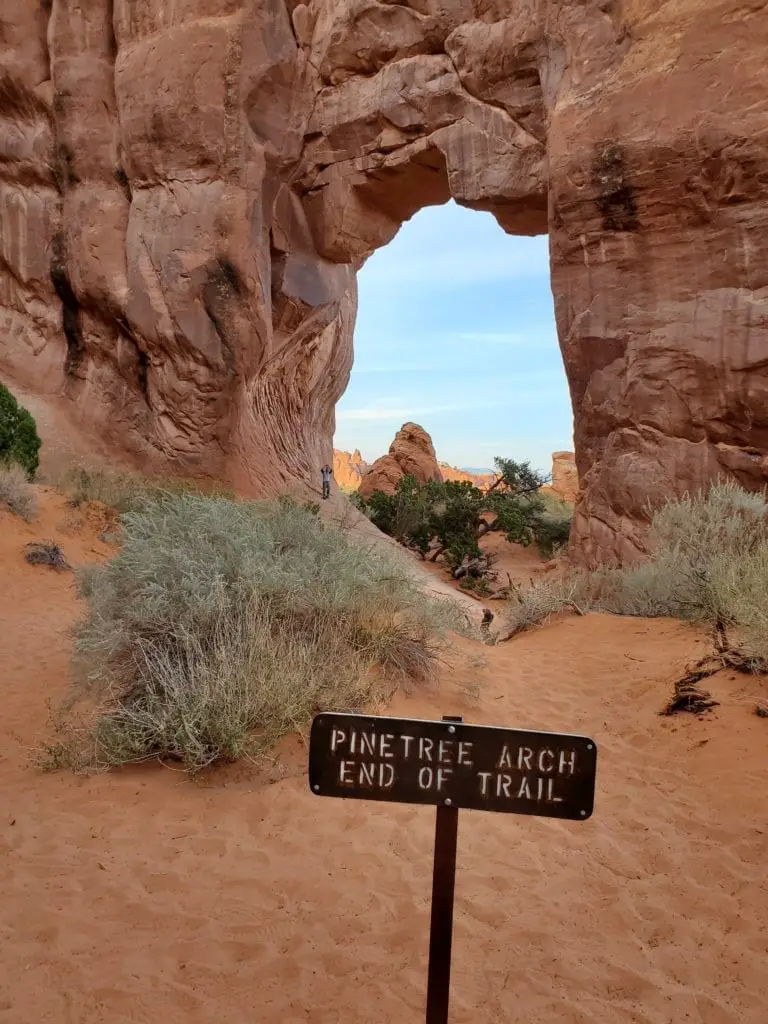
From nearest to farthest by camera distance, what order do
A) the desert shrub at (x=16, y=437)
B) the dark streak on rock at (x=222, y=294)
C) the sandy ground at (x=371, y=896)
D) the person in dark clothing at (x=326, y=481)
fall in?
1. the sandy ground at (x=371, y=896)
2. the desert shrub at (x=16, y=437)
3. the dark streak on rock at (x=222, y=294)
4. the person in dark clothing at (x=326, y=481)

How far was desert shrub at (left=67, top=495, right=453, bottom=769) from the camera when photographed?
166 inches

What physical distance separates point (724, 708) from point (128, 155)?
13.1m

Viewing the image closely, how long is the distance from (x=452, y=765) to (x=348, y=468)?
259ft

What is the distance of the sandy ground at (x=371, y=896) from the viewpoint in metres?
2.58

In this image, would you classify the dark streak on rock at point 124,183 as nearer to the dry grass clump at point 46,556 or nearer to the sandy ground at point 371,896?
the dry grass clump at point 46,556

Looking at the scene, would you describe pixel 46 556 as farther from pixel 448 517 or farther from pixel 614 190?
pixel 448 517

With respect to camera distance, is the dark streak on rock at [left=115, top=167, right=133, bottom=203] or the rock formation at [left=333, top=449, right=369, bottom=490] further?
the rock formation at [left=333, top=449, right=369, bottom=490]

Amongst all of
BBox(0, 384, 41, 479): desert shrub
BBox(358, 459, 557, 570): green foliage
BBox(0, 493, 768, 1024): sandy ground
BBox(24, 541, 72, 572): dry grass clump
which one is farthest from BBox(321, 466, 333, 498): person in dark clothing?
BBox(0, 493, 768, 1024): sandy ground

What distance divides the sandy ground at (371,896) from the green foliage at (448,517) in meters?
12.1

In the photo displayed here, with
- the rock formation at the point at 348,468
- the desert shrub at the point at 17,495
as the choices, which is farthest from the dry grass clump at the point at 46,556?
the rock formation at the point at 348,468

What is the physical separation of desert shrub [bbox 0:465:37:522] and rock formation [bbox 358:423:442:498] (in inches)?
488

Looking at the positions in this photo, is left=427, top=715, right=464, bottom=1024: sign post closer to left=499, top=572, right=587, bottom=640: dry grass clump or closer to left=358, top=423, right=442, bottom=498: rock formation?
left=499, top=572, right=587, bottom=640: dry grass clump

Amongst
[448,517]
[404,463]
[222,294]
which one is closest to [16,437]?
[222,294]

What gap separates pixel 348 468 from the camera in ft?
265
